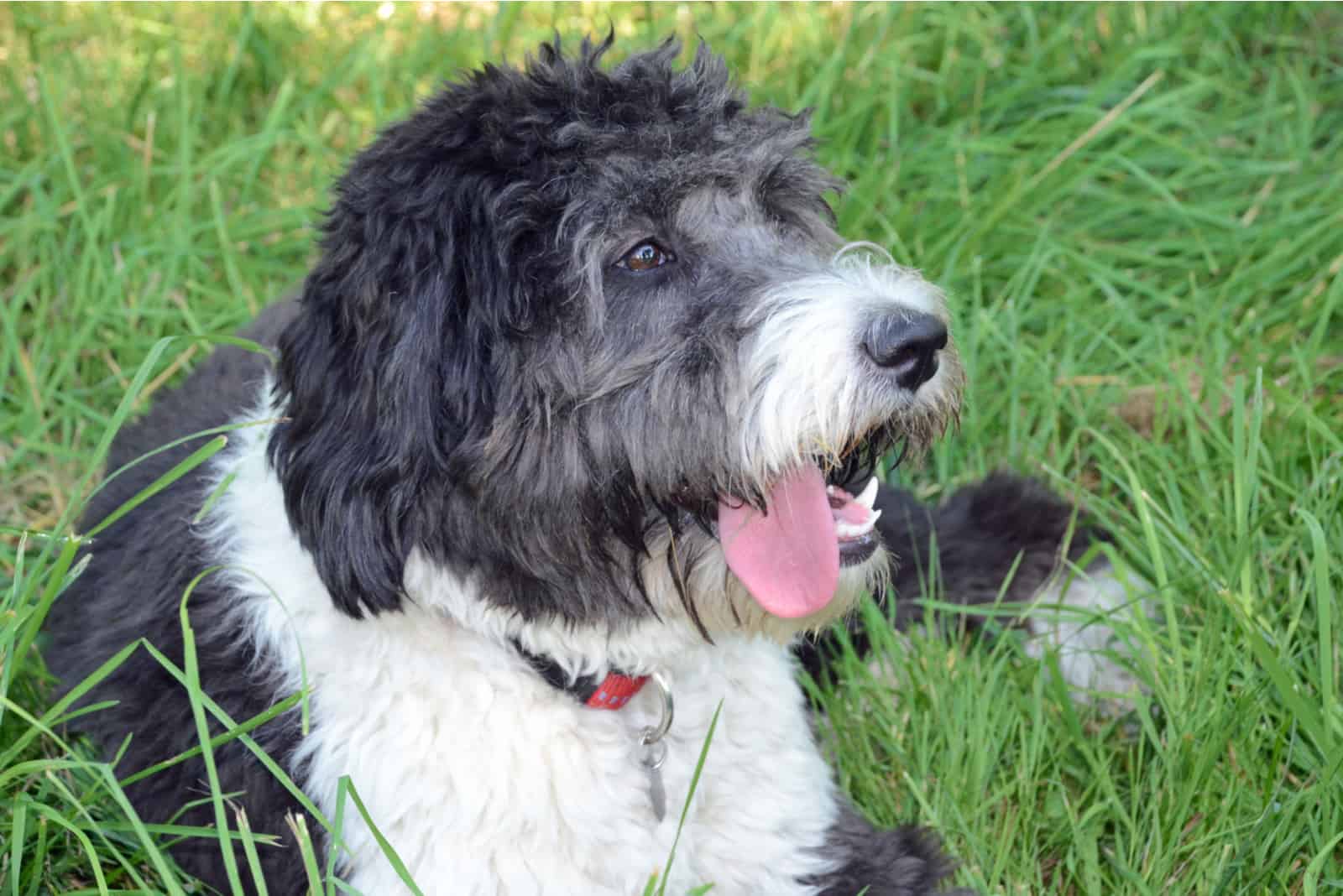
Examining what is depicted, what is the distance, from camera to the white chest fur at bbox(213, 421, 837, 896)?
93.4 inches

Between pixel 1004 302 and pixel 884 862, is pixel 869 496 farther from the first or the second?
pixel 1004 302

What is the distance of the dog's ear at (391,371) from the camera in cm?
222

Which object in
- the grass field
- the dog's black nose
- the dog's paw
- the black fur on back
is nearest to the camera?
the dog's black nose

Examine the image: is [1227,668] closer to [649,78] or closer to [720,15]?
[649,78]

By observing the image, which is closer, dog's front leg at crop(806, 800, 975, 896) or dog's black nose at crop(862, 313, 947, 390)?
dog's black nose at crop(862, 313, 947, 390)

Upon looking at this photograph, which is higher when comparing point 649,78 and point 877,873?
point 649,78

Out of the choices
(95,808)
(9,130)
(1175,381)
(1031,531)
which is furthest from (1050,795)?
(9,130)

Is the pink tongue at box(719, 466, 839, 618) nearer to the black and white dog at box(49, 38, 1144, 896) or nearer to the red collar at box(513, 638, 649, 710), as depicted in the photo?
the black and white dog at box(49, 38, 1144, 896)

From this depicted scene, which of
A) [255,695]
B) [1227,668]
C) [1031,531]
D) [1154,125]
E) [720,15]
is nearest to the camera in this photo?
[255,695]

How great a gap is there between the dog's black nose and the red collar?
0.71 meters

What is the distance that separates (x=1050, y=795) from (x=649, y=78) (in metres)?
1.48

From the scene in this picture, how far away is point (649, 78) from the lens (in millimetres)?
2383

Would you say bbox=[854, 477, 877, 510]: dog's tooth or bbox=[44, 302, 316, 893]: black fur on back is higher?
bbox=[854, 477, 877, 510]: dog's tooth

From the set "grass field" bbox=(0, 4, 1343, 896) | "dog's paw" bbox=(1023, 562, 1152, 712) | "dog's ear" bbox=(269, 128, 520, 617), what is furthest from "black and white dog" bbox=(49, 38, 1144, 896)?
"dog's paw" bbox=(1023, 562, 1152, 712)
